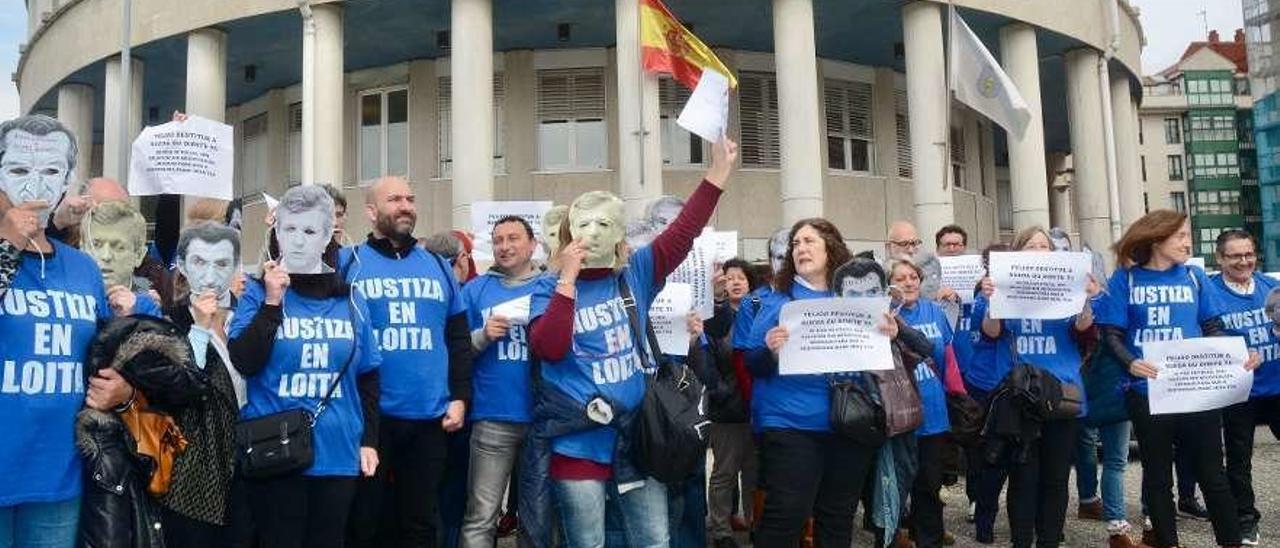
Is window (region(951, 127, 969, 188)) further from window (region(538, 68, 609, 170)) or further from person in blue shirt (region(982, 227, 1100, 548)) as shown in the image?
person in blue shirt (region(982, 227, 1100, 548))

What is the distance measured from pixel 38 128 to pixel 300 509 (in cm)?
170

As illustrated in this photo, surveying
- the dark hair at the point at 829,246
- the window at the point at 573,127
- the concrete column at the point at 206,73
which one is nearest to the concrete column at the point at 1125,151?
the window at the point at 573,127

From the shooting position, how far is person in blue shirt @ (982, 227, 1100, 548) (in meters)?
5.93

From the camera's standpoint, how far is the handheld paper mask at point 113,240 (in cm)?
408

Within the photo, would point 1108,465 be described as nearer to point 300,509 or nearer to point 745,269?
point 745,269

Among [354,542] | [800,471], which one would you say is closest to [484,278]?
[354,542]

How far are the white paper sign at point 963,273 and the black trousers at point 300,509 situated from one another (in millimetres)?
4835

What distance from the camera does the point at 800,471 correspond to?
4.88 metres

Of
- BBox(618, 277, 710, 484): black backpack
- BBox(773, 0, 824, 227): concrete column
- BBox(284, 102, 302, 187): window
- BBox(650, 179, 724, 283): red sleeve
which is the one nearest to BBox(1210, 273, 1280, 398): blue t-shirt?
BBox(650, 179, 724, 283): red sleeve

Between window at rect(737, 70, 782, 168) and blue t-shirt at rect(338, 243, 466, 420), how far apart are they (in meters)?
16.6

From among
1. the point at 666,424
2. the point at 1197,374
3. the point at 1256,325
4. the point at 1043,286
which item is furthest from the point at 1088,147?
the point at 666,424

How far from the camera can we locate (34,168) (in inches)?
127

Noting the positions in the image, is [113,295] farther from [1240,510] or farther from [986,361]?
[1240,510]

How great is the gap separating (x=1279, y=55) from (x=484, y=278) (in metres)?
75.2
